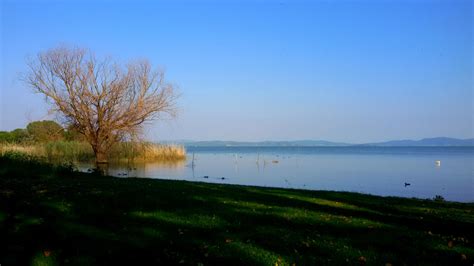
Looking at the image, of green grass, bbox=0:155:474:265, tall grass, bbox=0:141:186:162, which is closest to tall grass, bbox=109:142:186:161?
tall grass, bbox=0:141:186:162

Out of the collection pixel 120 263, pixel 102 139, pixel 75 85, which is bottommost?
pixel 120 263

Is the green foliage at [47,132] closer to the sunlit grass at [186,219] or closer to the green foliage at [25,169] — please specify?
the green foliage at [25,169]

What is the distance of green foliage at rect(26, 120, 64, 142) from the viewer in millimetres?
35938

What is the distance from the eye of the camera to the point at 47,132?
36781mm

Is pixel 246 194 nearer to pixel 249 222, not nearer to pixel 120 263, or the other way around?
pixel 249 222

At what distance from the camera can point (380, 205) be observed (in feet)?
40.2

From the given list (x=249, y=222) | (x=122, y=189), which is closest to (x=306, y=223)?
(x=249, y=222)

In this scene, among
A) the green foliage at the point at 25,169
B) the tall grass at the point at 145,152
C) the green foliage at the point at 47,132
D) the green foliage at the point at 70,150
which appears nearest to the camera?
the green foliage at the point at 25,169

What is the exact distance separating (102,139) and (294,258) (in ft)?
98.9

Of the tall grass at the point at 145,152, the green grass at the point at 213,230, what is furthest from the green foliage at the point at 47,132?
the green grass at the point at 213,230

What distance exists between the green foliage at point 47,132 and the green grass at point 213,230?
25571 millimetres

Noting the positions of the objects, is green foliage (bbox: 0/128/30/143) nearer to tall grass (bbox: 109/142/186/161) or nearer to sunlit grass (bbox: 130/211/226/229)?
tall grass (bbox: 109/142/186/161)

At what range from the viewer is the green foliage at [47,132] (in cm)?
3594

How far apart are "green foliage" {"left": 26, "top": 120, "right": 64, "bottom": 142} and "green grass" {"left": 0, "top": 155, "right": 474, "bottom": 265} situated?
25571mm
